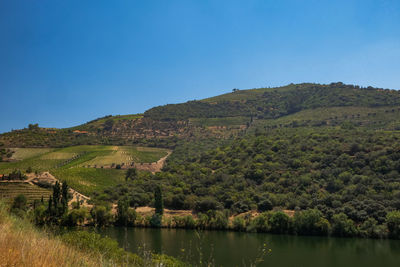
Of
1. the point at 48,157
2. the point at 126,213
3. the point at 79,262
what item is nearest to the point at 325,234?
the point at 126,213

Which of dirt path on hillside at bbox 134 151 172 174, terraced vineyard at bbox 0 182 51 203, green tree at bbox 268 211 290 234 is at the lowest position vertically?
green tree at bbox 268 211 290 234

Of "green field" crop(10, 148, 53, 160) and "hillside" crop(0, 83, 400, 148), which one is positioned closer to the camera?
"green field" crop(10, 148, 53, 160)

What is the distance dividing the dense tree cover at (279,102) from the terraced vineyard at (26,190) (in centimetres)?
6972

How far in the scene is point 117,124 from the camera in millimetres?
118188

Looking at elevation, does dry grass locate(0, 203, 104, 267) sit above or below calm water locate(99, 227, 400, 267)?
above

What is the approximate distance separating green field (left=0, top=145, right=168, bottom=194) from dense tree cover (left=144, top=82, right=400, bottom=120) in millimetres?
36764

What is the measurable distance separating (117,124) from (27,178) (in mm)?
58546

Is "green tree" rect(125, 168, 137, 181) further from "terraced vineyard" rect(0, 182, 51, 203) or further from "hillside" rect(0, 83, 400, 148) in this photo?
"hillside" rect(0, 83, 400, 148)

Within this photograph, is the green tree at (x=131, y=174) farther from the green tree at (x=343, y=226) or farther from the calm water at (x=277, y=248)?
the green tree at (x=343, y=226)

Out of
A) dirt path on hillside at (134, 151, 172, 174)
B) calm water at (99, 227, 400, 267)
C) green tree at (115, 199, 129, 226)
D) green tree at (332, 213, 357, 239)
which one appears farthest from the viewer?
dirt path on hillside at (134, 151, 172, 174)

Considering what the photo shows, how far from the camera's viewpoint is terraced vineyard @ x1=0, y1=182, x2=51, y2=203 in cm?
5438

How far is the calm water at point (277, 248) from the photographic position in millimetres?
29891

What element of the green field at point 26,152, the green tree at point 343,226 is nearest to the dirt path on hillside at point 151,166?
the green field at point 26,152

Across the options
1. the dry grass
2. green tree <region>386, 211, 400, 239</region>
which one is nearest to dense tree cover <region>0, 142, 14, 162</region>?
green tree <region>386, 211, 400, 239</region>
